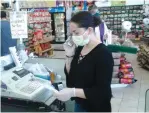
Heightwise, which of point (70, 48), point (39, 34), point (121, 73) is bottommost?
point (121, 73)

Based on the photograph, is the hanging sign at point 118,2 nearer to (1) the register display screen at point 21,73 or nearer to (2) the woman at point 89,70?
(1) the register display screen at point 21,73

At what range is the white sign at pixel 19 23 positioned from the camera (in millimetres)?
2766

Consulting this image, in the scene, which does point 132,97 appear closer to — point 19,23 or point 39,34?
point 19,23

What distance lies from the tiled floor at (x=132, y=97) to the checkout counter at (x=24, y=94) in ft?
8.43

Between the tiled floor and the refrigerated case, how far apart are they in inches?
205

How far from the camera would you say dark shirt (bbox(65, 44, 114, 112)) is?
71.4 inches

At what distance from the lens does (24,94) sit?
2033 millimetres

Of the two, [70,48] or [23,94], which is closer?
[23,94]

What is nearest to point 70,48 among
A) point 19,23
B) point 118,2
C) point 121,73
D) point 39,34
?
point 19,23

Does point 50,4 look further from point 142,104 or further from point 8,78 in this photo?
point 8,78

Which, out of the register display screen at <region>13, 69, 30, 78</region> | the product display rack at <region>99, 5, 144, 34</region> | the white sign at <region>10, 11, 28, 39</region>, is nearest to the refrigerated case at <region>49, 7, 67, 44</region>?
the product display rack at <region>99, 5, 144, 34</region>

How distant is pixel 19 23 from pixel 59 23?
838 cm

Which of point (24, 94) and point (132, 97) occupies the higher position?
point (24, 94)

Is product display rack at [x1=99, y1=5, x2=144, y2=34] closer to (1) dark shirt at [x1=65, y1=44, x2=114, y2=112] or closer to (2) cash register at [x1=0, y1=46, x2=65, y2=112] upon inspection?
(2) cash register at [x1=0, y1=46, x2=65, y2=112]
